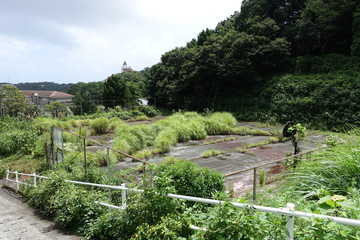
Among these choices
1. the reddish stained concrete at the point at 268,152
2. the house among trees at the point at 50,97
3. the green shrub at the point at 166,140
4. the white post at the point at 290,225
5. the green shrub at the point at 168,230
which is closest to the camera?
the white post at the point at 290,225

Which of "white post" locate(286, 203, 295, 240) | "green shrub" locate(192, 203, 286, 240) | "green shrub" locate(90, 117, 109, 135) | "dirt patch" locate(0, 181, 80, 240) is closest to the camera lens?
"white post" locate(286, 203, 295, 240)

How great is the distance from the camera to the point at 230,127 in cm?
1495

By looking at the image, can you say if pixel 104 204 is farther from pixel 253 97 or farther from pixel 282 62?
pixel 282 62

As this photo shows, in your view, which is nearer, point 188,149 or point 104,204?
point 104,204

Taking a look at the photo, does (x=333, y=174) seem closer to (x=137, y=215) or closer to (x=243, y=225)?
(x=243, y=225)

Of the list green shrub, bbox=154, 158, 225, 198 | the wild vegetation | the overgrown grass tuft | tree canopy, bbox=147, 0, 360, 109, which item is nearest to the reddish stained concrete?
the wild vegetation

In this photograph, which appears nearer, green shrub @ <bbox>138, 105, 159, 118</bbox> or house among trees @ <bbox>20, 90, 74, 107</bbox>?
green shrub @ <bbox>138, 105, 159, 118</bbox>

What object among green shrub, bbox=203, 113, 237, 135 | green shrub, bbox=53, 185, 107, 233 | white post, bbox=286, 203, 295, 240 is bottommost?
green shrub, bbox=53, 185, 107, 233

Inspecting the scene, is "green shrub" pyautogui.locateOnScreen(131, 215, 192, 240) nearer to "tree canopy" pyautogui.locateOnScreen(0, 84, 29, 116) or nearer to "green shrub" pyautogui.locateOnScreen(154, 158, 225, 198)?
"green shrub" pyautogui.locateOnScreen(154, 158, 225, 198)

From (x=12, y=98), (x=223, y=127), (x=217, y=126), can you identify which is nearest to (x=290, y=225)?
(x=217, y=126)

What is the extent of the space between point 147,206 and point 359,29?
20393 millimetres

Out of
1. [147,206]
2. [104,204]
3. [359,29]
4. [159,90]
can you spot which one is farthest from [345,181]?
[159,90]

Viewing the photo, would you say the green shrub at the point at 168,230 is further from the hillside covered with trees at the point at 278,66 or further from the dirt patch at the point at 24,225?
the hillside covered with trees at the point at 278,66

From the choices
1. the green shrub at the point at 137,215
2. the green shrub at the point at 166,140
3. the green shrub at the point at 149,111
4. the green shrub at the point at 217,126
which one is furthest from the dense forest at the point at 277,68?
the green shrub at the point at 137,215
